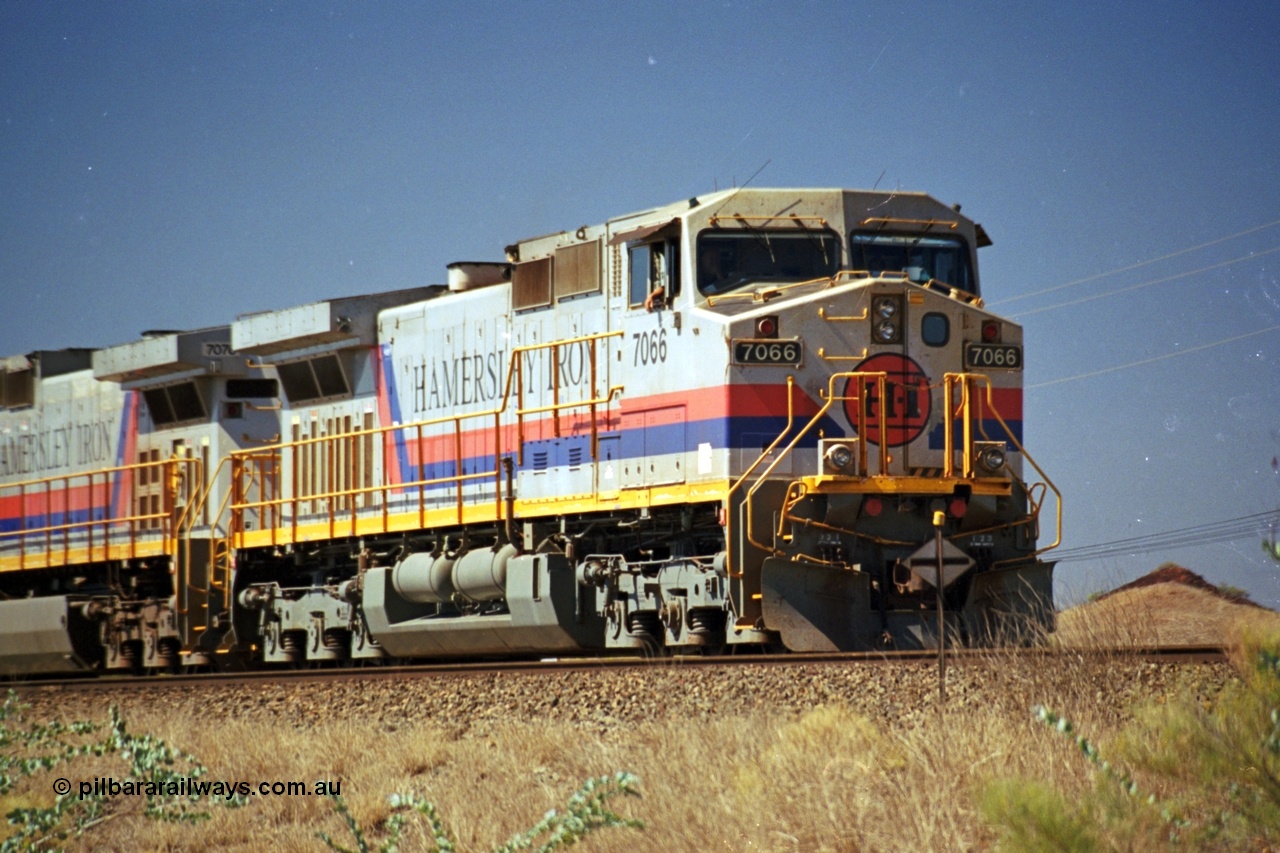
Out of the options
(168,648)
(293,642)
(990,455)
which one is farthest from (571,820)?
(168,648)

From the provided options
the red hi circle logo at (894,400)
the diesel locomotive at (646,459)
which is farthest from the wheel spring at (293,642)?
the red hi circle logo at (894,400)

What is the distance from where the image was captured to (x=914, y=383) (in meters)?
12.9

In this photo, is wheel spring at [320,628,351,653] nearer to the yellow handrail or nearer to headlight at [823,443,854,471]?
the yellow handrail

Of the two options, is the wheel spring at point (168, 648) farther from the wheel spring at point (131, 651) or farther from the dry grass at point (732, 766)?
the dry grass at point (732, 766)

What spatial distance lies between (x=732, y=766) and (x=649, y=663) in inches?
154

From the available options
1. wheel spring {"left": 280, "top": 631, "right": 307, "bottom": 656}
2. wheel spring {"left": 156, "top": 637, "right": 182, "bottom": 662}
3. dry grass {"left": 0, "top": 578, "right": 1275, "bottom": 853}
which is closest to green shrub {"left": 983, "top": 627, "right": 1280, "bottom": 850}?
dry grass {"left": 0, "top": 578, "right": 1275, "bottom": 853}

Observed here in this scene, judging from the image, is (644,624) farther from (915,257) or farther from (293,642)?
(293,642)

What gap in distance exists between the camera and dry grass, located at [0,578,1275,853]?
709 centimetres

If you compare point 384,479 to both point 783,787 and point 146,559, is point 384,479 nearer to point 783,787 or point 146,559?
point 146,559

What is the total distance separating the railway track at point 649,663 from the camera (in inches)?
384

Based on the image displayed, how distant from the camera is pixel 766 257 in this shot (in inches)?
519

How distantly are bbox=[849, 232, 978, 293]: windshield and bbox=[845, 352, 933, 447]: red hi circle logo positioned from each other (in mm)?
844

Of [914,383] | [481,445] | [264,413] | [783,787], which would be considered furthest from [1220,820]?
[264,413]

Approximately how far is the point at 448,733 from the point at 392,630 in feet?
16.2
